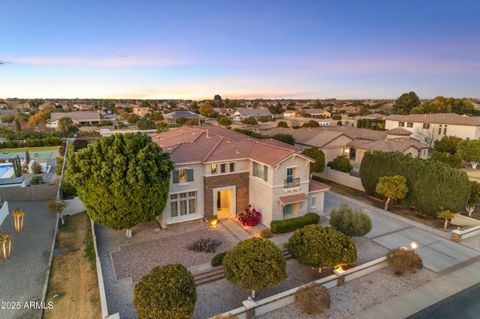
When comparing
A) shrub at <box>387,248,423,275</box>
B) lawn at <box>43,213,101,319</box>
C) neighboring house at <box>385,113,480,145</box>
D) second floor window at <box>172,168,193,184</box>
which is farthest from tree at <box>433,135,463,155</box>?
lawn at <box>43,213,101,319</box>

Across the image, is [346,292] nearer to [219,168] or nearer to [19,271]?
[219,168]

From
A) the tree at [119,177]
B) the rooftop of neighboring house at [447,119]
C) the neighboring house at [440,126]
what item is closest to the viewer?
the tree at [119,177]

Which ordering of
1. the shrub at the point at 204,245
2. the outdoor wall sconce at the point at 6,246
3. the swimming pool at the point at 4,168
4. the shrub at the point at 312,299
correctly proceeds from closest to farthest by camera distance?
1. the shrub at the point at 312,299
2. the outdoor wall sconce at the point at 6,246
3. the shrub at the point at 204,245
4. the swimming pool at the point at 4,168

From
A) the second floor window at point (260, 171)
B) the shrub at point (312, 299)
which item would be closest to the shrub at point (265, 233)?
the second floor window at point (260, 171)

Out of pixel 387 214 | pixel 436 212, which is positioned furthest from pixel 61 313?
pixel 436 212

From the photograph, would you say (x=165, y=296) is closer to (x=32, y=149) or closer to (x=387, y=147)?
(x=387, y=147)

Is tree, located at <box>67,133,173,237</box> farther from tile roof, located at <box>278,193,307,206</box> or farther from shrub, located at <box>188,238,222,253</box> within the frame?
tile roof, located at <box>278,193,307,206</box>

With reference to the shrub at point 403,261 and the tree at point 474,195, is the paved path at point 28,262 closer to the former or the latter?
the shrub at point 403,261
